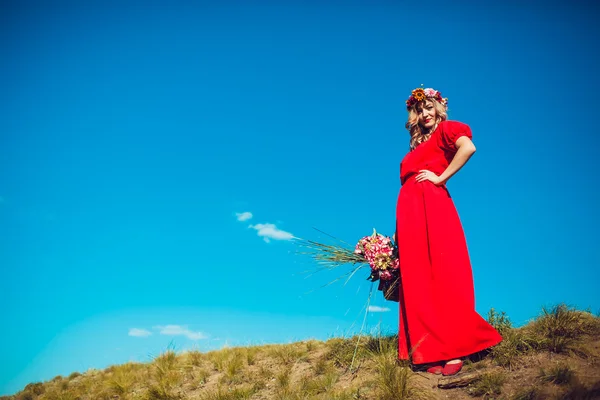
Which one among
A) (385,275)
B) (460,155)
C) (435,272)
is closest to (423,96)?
(460,155)

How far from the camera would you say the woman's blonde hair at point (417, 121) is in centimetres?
473

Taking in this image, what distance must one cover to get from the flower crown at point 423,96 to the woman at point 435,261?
0.02m

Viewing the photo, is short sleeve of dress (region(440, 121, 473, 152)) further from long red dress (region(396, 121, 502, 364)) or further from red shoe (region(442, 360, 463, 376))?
red shoe (region(442, 360, 463, 376))

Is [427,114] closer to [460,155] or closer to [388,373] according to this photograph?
[460,155]

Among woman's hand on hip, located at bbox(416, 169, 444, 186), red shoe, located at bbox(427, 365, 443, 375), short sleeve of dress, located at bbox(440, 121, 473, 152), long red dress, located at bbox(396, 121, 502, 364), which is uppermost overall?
short sleeve of dress, located at bbox(440, 121, 473, 152)

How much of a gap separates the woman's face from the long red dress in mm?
301

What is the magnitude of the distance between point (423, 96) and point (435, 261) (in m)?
Answer: 1.99

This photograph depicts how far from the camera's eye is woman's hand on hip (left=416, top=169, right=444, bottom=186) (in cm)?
434

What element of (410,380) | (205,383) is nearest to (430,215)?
(410,380)

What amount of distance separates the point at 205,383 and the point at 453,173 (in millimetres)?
4893

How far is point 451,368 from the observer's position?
3.90 meters

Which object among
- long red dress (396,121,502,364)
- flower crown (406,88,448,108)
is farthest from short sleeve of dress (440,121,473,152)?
flower crown (406,88,448,108)

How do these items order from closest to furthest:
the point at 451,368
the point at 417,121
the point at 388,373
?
the point at 388,373
the point at 451,368
the point at 417,121

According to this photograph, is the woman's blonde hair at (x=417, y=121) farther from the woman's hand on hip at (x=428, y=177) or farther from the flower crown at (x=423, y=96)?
the woman's hand on hip at (x=428, y=177)
